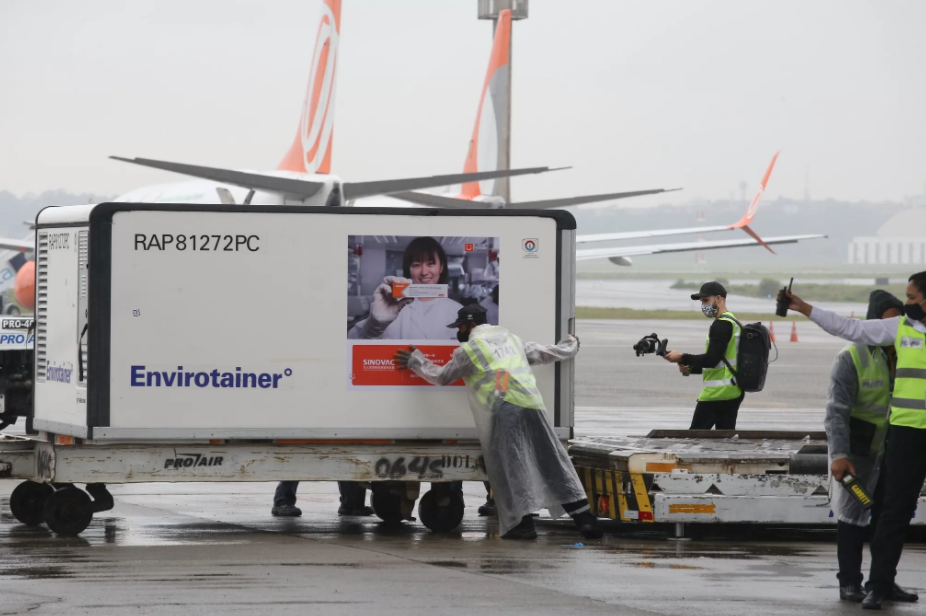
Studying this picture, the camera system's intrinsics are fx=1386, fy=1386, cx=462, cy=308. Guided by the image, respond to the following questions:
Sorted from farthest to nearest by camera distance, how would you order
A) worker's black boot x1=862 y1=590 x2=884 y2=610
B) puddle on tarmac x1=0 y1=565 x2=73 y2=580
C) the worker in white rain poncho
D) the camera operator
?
1. the camera operator
2. the worker in white rain poncho
3. puddle on tarmac x1=0 y1=565 x2=73 y2=580
4. worker's black boot x1=862 y1=590 x2=884 y2=610

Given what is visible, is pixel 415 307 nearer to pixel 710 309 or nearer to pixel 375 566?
pixel 375 566

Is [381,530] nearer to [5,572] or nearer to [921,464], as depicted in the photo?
[5,572]

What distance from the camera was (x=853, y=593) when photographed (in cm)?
766

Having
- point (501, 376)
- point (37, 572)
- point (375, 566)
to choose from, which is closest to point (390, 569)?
point (375, 566)

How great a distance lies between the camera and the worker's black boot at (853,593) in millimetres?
7629

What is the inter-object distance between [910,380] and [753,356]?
383 cm

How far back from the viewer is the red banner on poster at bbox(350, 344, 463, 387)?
10.0 meters

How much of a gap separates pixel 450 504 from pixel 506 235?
80.6 inches

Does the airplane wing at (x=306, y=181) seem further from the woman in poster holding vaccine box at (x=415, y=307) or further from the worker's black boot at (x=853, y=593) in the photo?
the worker's black boot at (x=853, y=593)

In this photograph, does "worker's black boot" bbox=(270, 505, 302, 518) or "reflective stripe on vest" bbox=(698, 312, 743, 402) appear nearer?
"worker's black boot" bbox=(270, 505, 302, 518)

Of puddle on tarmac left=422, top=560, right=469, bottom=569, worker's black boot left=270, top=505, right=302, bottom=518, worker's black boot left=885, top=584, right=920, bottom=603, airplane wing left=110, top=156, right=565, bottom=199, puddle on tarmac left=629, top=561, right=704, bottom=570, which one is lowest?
worker's black boot left=270, top=505, right=302, bottom=518

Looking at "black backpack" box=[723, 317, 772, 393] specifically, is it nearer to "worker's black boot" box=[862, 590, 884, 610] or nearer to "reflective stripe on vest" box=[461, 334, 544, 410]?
"reflective stripe on vest" box=[461, 334, 544, 410]

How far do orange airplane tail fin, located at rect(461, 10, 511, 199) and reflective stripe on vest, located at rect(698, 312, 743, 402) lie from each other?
3087 cm

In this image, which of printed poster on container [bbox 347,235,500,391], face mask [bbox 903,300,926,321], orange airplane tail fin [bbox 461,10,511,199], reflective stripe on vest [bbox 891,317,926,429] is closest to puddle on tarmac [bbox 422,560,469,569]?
printed poster on container [bbox 347,235,500,391]
